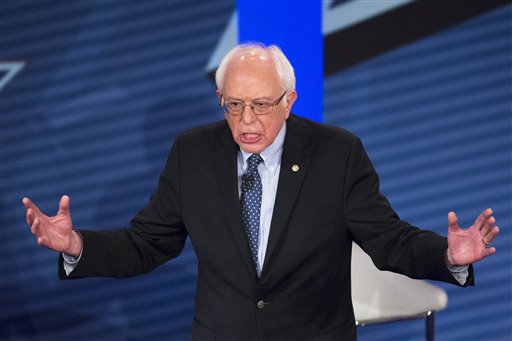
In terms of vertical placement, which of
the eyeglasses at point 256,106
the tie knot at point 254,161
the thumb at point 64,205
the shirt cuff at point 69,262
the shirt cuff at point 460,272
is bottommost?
the shirt cuff at point 460,272

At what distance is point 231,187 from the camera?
2727 mm

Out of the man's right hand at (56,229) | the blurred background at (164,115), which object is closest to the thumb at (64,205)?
the man's right hand at (56,229)

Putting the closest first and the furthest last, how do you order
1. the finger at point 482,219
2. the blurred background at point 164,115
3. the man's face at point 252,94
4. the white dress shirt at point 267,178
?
the finger at point 482,219, the man's face at point 252,94, the white dress shirt at point 267,178, the blurred background at point 164,115

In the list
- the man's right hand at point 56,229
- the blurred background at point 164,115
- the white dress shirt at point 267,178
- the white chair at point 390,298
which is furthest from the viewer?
the blurred background at point 164,115

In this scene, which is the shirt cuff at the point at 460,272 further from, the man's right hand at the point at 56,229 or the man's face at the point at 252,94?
the man's right hand at the point at 56,229

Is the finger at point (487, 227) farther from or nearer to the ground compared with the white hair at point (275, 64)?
nearer to the ground

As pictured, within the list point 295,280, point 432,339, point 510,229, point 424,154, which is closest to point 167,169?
point 295,280

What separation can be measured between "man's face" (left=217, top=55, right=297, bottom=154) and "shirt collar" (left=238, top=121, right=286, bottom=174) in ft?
0.23

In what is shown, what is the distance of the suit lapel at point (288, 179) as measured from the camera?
2.65 m

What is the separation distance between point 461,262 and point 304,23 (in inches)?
77.7

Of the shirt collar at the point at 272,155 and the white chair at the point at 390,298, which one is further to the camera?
the white chair at the point at 390,298

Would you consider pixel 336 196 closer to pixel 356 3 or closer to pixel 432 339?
pixel 432 339

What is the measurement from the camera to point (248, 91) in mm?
2609

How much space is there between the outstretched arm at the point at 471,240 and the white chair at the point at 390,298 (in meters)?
1.23
